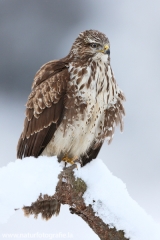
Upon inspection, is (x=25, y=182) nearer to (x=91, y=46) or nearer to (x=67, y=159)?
(x=67, y=159)

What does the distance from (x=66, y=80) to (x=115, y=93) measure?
1.85 ft

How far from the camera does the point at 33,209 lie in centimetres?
678

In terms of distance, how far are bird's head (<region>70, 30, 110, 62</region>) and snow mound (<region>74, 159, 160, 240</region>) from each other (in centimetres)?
158

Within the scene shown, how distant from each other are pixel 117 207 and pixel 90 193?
30cm

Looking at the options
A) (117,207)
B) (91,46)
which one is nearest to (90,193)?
(117,207)

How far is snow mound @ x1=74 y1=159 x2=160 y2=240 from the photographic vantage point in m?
5.60

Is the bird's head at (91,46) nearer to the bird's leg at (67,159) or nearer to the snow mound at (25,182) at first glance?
the bird's leg at (67,159)

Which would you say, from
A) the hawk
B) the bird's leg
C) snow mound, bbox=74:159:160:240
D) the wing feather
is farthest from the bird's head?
snow mound, bbox=74:159:160:240

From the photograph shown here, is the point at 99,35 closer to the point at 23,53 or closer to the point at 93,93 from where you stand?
the point at 93,93

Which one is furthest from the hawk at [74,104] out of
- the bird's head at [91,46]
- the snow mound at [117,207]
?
the snow mound at [117,207]

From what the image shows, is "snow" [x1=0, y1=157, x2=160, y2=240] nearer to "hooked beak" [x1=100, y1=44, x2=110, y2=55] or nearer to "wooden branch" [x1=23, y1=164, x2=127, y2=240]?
"wooden branch" [x1=23, y1=164, x2=127, y2=240]

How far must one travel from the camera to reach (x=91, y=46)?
7.39 meters

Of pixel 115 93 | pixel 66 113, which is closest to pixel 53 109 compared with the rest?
pixel 66 113


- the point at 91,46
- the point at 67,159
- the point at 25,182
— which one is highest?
the point at 91,46
